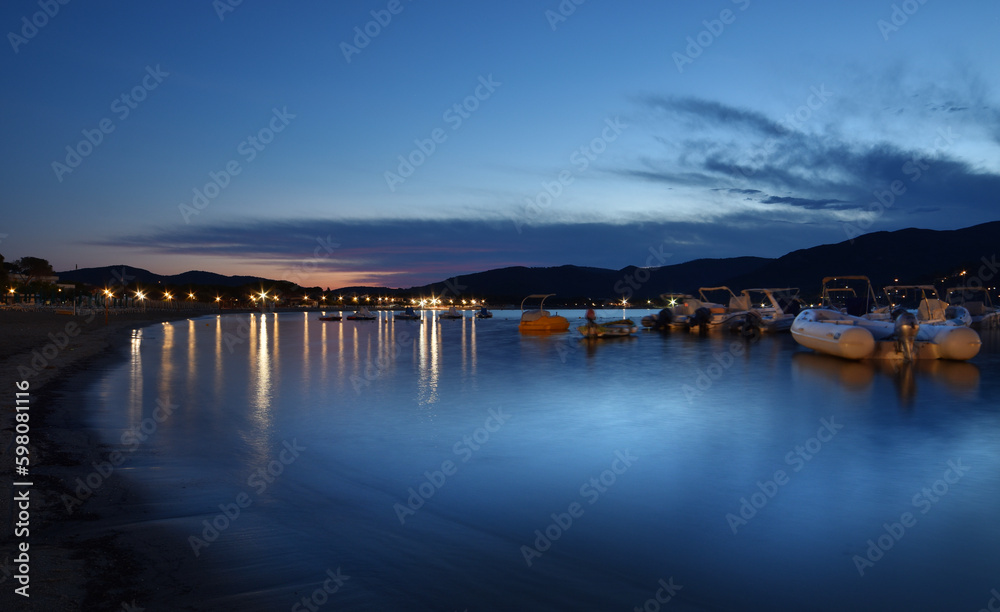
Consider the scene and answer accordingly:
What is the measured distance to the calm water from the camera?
16.6 ft

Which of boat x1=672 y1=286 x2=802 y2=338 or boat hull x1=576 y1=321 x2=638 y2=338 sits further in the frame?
boat x1=672 y1=286 x2=802 y2=338

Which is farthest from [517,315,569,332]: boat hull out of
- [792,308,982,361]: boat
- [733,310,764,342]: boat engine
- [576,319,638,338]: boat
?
[792,308,982,361]: boat

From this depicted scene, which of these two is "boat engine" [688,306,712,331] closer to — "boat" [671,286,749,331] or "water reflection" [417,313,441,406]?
"boat" [671,286,749,331]

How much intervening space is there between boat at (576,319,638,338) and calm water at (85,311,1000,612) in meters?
23.0

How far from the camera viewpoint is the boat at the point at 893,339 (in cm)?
2236

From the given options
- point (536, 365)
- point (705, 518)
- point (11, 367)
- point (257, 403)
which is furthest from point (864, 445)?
point (11, 367)

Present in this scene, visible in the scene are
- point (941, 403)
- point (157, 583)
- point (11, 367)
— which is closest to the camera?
point (157, 583)

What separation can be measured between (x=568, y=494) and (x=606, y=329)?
3428cm

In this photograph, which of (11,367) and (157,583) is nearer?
(157,583)

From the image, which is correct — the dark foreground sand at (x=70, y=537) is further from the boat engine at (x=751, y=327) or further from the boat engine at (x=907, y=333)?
the boat engine at (x=751, y=327)

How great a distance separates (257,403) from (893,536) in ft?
39.1

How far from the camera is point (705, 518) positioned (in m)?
6.76

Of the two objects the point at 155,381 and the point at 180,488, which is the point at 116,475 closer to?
the point at 180,488

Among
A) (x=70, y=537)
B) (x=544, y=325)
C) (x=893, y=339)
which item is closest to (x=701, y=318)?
(x=544, y=325)
